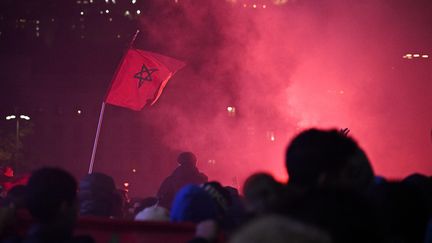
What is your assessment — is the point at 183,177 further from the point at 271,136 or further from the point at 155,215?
the point at 271,136

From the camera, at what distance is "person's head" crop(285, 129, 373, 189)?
2188mm

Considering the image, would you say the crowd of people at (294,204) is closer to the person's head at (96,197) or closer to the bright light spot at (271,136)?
the person's head at (96,197)

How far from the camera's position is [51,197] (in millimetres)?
2955

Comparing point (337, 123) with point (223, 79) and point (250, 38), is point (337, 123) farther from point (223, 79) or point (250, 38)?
point (223, 79)

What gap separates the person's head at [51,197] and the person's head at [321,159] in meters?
1.17

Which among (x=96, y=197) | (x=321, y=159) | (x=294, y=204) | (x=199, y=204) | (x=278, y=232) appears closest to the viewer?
(x=278, y=232)

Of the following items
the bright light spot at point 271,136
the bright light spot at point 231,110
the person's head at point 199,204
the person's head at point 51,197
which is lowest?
the person's head at point 199,204

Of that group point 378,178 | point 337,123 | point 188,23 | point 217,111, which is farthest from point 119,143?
point 378,178

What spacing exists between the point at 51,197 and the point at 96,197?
59.2 inches

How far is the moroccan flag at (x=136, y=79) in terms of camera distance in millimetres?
8602

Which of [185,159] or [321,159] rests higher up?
[185,159]

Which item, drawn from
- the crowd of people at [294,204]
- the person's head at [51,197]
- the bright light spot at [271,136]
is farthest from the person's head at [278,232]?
the bright light spot at [271,136]

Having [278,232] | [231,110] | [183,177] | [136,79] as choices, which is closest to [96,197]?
[278,232]

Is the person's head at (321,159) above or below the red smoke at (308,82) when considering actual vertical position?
below
